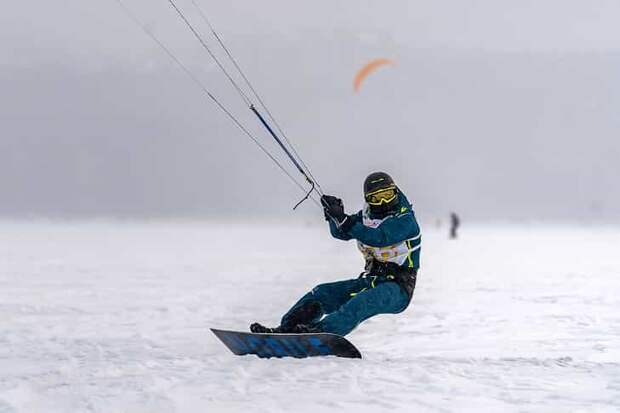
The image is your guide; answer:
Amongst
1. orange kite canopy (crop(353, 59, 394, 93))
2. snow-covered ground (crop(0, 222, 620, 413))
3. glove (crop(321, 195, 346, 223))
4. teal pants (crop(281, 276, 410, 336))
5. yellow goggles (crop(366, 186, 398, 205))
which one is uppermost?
orange kite canopy (crop(353, 59, 394, 93))

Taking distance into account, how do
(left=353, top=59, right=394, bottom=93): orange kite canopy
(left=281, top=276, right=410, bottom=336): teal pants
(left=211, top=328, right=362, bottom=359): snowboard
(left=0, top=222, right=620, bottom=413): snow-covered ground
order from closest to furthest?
(left=0, top=222, right=620, bottom=413): snow-covered ground, (left=211, top=328, right=362, bottom=359): snowboard, (left=281, top=276, right=410, bottom=336): teal pants, (left=353, top=59, right=394, bottom=93): orange kite canopy

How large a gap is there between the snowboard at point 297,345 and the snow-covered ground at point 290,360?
119 millimetres

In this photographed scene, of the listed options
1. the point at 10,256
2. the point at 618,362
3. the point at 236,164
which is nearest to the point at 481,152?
the point at 236,164

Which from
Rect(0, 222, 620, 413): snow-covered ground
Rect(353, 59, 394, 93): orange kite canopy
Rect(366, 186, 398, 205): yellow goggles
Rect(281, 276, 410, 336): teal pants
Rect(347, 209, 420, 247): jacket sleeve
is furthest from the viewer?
Rect(353, 59, 394, 93): orange kite canopy

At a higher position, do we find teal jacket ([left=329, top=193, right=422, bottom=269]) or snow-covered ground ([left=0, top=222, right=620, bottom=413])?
teal jacket ([left=329, top=193, right=422, bottom=269])

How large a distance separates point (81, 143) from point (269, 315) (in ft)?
611

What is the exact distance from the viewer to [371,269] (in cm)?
634

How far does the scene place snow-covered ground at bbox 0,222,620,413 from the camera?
455 cm

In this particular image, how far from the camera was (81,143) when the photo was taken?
187m

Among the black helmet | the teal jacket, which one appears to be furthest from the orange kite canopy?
the teal jacket

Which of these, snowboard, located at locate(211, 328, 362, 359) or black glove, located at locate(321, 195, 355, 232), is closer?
snowboard, located at locate(211, 328, 362, 359)

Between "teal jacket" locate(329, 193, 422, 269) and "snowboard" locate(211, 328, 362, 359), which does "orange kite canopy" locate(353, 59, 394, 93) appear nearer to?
"teal jacket" locate(329, 193, 422, 269)

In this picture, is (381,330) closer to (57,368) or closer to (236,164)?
(57,368)

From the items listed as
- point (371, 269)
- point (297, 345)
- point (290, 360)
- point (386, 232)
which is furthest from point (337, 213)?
point (290, 360)
